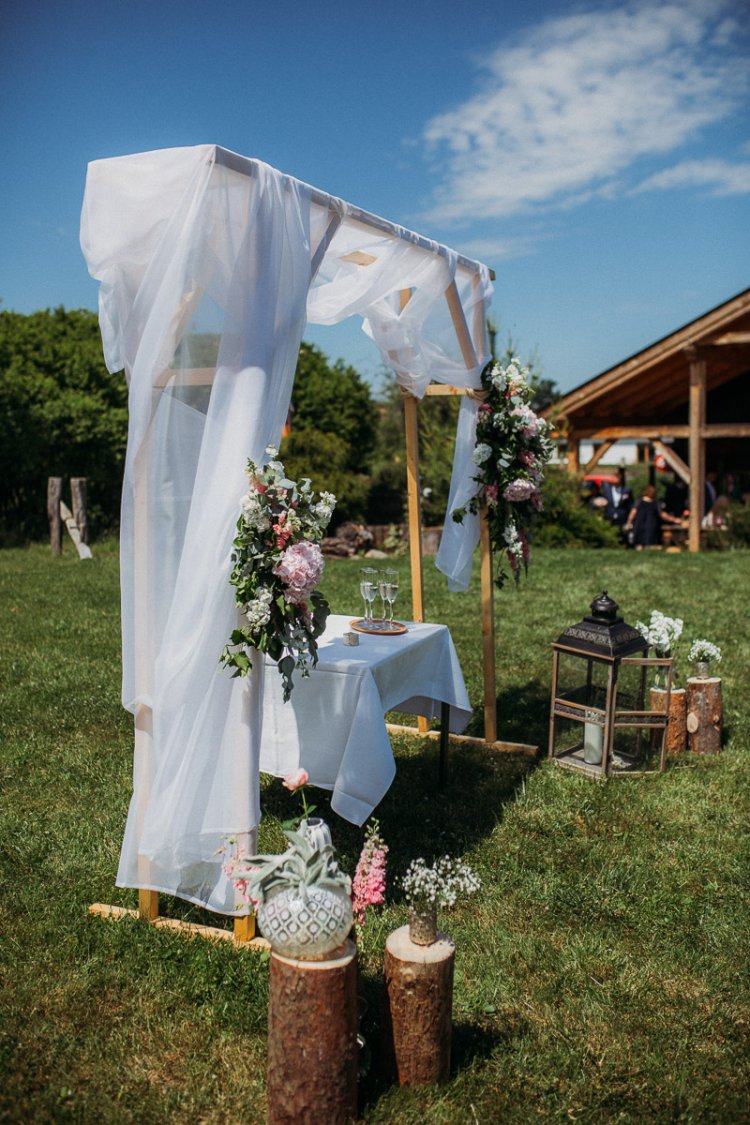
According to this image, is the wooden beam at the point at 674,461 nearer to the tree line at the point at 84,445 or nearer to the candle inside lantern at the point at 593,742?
the tree line at the point at 84,445

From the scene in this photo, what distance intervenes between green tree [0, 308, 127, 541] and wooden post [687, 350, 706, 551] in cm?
936

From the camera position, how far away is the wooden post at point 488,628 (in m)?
5.62

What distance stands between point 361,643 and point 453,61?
1168 cm

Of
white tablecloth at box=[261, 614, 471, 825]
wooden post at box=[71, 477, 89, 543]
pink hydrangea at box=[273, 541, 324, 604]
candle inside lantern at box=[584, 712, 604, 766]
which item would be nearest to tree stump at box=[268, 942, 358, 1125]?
pink hydrangea at box=[273, 541, 324, 604]

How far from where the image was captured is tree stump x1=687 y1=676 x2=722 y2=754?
562 cm

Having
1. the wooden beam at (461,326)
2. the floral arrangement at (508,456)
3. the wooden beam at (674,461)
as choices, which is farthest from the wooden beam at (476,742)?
the wooden beam at (674,461)

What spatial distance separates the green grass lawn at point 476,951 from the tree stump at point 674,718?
0.60 ft

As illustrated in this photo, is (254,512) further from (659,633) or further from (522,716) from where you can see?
(522,716)

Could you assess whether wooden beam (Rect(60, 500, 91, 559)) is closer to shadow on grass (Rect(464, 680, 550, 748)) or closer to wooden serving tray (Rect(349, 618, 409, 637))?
shadow on grass (Rect(464, 680, 550, 748))

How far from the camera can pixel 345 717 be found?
4031mm

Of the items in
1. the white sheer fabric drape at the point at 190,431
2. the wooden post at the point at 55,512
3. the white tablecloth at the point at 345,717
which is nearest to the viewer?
the white sheer fabric drape at the point at 190,431

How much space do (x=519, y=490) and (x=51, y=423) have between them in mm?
11611

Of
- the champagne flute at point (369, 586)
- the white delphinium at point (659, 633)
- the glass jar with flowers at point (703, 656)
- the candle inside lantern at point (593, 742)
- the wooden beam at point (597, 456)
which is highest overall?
the wooden beam at point (597, 456)

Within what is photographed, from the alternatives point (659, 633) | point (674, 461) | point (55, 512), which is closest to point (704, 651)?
point (659, 633)
